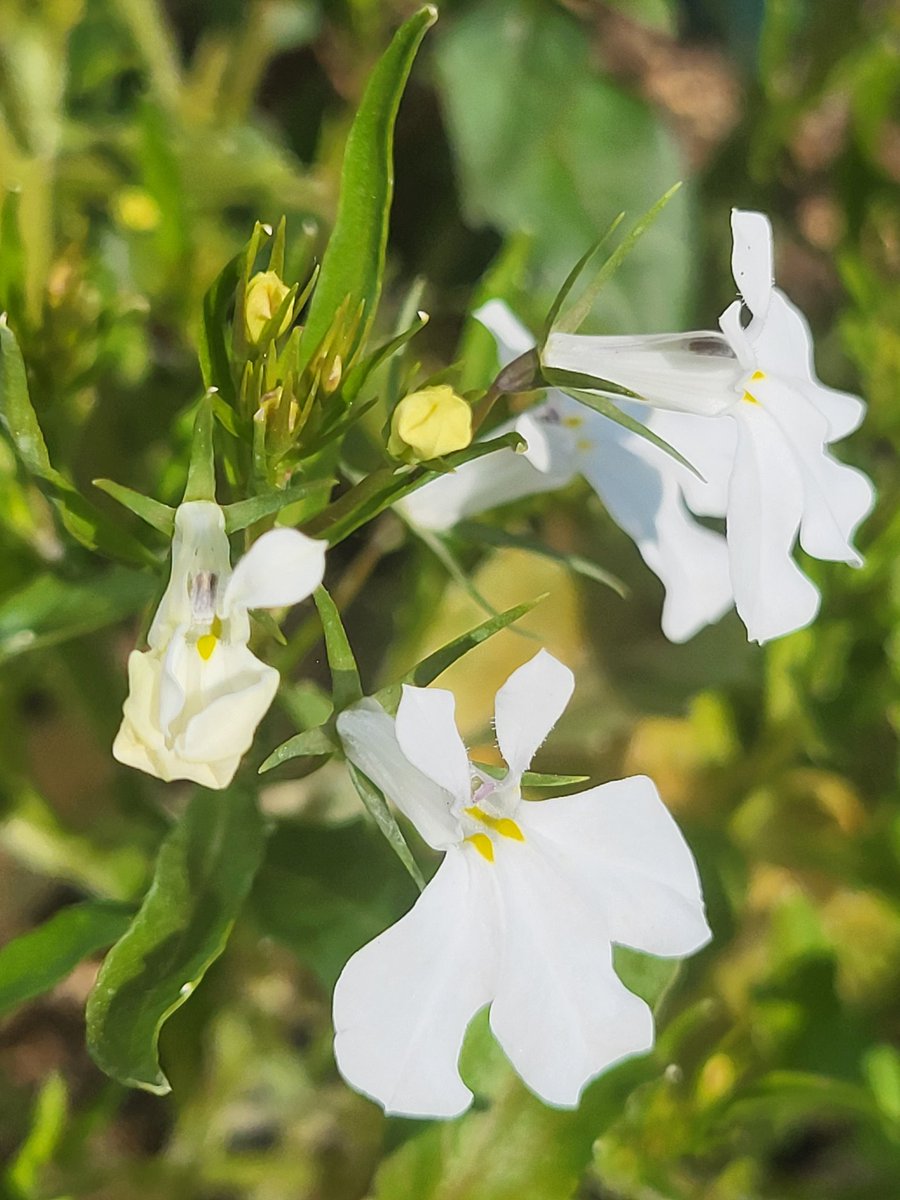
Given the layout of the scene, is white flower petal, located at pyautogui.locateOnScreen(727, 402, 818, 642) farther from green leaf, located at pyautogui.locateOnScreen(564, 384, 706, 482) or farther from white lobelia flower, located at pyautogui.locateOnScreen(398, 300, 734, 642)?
white lobelia flower, located at pyautogui.locateOnScreen(398, 300, 734, 642)

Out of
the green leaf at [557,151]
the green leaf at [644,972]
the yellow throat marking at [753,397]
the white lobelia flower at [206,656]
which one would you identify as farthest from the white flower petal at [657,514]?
the green leaf at [557,151]

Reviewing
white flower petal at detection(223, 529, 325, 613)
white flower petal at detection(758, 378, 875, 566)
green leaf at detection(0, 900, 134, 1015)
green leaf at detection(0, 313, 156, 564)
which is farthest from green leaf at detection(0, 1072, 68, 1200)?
white flower petal at detection(758, 378, 875, 566)

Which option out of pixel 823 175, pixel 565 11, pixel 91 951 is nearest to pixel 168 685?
pixel 91 951

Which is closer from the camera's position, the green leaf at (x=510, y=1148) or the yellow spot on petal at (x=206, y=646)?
the yellow spot on petal at (x=206, y=646)

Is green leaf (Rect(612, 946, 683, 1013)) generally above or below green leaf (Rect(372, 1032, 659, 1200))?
above

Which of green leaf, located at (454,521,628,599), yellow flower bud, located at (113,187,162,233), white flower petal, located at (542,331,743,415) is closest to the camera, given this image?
white flower petal, located at (542,331,743,415)

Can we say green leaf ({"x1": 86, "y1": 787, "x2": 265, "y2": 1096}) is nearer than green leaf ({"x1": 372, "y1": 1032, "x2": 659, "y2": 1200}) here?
Yes

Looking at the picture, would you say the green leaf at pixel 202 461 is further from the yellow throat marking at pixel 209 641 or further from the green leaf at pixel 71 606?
the green leaf at pixel 71 606
